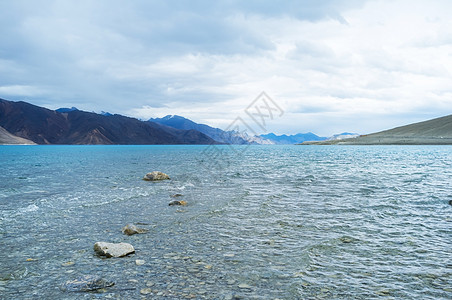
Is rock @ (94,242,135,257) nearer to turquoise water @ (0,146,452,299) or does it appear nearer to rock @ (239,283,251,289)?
turquoise water @ (0,146,452,299)

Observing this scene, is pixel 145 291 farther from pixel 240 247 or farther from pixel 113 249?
pixel 240 247

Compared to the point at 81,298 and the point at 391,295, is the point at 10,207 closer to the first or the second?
the point at 81,298

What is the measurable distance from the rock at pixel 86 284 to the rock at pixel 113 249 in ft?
6.11

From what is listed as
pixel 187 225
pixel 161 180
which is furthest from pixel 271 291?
pixel 161 180

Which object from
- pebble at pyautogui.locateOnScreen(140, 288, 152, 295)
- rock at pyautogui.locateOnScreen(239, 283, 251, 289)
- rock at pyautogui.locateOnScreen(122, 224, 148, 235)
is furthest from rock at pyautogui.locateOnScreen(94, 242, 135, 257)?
rock at pyautogui.locateOnScreen(239, 283, 251, 289)

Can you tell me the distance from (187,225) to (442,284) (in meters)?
10.5

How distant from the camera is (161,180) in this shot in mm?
35344

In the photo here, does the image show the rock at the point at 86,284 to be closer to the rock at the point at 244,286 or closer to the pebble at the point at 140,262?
the pebble at the point at 140,262

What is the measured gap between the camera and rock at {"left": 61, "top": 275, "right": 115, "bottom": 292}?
778 cm

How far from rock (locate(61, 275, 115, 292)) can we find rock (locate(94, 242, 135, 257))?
6.11 ft

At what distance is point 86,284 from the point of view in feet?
26.1

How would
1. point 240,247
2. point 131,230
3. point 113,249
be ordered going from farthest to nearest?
point 131,230 → point 240,247 → point 113,249

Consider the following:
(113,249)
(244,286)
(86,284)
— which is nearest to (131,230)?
(113,249)

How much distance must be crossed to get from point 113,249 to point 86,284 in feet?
8.36
